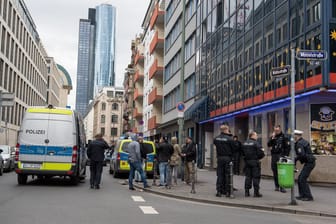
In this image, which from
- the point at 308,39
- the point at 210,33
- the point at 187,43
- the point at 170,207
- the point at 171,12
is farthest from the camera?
the point at 171,12

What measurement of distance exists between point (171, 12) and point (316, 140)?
96.8 feet

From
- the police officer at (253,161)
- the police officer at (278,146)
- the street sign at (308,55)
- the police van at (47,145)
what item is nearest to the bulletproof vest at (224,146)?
the police officer at (253,161)

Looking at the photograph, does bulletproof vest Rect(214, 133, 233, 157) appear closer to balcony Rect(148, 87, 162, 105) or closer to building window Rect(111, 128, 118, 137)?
balcony Rect(148, 87, 162, 105)

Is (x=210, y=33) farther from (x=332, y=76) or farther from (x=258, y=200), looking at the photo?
(x=258, y=200)

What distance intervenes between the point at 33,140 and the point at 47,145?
489 millimetres

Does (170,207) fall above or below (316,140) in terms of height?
below

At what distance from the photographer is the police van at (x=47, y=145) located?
1507 centimetres

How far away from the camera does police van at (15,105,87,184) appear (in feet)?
49.4

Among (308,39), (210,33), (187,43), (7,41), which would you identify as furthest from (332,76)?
(7,41)

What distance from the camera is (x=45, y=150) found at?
49.6 feet

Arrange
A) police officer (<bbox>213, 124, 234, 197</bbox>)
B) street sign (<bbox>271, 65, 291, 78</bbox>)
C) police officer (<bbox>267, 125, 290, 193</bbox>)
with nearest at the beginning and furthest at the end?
street sign (<bbox>271, 65, 291, 78</bbox>), police officer (<bbox>213, 124, 234, 197</bbox>), police officer (<bbox>267, 125, 290, 193</bbox>)

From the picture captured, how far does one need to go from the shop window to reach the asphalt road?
6.89 meters

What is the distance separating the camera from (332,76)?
15398 millimetres

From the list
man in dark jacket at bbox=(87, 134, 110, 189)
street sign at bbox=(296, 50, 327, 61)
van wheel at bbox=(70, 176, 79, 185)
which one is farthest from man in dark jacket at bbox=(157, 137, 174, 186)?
street sign at bbox=(296, 50, 327, 61)
